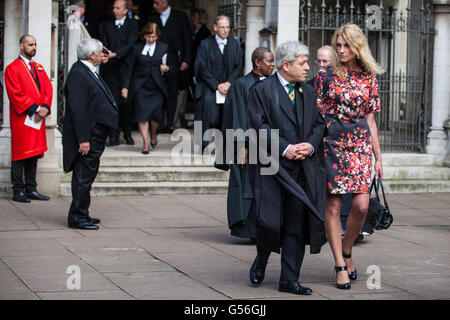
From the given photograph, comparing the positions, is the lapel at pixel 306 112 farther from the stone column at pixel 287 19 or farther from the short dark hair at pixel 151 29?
the short dark hair at pixel 151 29

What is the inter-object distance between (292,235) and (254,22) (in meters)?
7.11

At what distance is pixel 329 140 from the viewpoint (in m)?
6.98

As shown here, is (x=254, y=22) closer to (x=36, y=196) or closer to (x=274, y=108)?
(x=36, y=196)

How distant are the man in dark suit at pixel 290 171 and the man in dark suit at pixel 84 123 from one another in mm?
3092

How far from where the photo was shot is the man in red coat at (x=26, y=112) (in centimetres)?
1102

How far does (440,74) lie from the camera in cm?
1339

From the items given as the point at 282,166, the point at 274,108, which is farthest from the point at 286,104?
the point at 282,166

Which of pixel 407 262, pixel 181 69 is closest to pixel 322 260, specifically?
pixel 407 262

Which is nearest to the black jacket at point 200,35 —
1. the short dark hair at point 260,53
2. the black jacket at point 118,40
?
the black jacket at point 118,40

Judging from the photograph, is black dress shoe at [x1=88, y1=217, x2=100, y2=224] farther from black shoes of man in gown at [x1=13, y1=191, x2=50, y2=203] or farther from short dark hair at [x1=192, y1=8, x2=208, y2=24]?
short dark hair at [x1=192, y1=8, x2=208, y2=24]

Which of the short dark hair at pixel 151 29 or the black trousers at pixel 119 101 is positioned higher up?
the short dark hair at pixel 151 29

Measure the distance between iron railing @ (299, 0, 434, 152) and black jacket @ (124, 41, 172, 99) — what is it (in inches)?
81.4

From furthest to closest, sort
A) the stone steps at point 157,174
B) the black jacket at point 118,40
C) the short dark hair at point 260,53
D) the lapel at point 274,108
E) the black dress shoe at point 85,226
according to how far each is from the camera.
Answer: the black jacket at point 118,40, the stone steps at point 157,174, the black dress shoe at point 85,226, the short dark hair at point 260,53, the lapel at point 274,108
